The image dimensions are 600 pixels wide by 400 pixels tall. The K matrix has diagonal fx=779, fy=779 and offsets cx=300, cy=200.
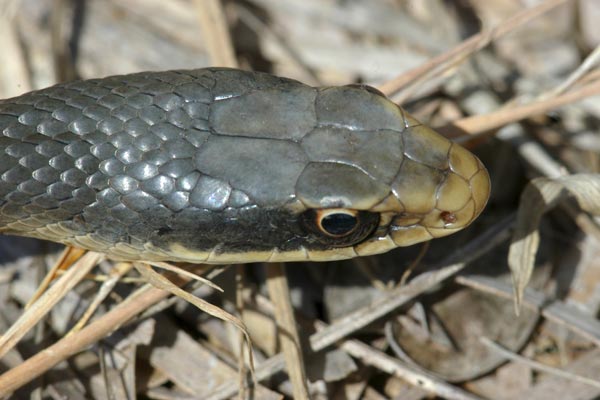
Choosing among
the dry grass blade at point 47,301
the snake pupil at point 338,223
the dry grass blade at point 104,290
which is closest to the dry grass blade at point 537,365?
the snake pupil at point 338,223

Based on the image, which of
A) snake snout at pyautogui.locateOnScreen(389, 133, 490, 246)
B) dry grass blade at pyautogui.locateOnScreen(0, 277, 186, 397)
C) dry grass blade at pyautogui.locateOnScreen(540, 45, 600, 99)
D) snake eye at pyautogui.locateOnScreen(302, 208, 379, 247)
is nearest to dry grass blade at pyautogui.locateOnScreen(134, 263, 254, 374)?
dry grass blade at pyautogui.locateOnScreen(0, 277, 186, 397)

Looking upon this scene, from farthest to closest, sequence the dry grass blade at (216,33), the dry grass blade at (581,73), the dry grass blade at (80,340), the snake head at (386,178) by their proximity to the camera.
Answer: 1. the dry grass blade at (216,33)
2. the dry grass blade at (581,73)
3. the dry grass blade at (80,340)
4. the snake head at (386,178)

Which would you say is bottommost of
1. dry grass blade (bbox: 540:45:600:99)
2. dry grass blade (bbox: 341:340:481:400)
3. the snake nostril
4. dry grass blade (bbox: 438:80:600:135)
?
dry grass blade (bbox: 341:340:481:400)

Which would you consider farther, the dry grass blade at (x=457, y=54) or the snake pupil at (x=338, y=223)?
the dry grass blade at (x=457, y=54)

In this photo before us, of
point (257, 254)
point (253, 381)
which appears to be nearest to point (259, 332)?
point (253, 381)

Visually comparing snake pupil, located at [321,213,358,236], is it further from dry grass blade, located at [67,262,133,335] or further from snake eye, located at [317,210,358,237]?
dry grass blade, located at [67,262,133,335]

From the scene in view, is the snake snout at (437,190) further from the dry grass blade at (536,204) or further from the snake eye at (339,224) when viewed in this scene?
the dry grass blade at (536,204)
